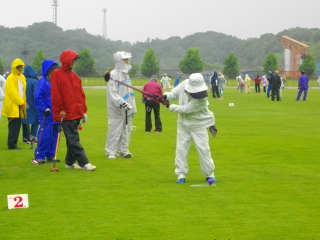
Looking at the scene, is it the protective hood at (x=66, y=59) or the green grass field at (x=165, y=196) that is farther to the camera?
the protective hood at (x=66, y=59)

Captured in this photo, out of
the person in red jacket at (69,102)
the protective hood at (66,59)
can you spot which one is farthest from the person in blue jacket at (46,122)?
the protective hood at (66,59)

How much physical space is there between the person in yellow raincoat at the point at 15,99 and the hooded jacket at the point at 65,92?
303cm

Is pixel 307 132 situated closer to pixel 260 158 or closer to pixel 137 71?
pixel 260 158

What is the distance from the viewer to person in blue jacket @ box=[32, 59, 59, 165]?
11.6 m

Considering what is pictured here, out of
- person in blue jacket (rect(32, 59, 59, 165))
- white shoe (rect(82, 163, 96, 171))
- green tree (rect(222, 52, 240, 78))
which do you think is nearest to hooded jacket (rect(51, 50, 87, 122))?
white shoe (rect(82, 163, 96, 171))

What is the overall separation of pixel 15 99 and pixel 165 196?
6154 mm

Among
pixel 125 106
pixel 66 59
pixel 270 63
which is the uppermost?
pixel 270 63

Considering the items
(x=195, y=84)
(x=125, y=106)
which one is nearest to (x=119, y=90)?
(x=125, y=106)

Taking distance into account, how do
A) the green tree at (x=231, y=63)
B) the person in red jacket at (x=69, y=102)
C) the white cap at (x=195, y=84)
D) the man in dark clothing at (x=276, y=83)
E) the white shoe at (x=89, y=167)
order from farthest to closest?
the green tree at (x=231, y=63), the man in dark clothing at (x=276, y=83), the white shoe at (x=89, y=167), the person in red jacket at (x=69, y=102), the white cap at (x=195, y=84)

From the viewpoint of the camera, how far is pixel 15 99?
13250 mm

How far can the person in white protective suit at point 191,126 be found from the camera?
9227mm

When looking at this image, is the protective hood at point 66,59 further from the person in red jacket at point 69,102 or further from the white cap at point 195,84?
the white cap at point 195,84

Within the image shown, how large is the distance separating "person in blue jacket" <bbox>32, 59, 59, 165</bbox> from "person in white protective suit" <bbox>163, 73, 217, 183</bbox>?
10.7 feet

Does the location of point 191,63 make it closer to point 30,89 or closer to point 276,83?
point 276,83
